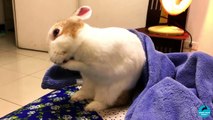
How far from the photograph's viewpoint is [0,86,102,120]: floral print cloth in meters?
0.63

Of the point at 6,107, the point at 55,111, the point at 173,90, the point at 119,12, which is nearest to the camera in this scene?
the point at 173,90

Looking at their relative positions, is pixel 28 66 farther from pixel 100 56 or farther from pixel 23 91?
pixel 100 56

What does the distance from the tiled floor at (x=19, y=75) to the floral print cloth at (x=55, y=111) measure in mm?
584

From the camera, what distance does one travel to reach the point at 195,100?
1.76ft

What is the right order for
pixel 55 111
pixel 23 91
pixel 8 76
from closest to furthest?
pixel 55 111
pixel 23 91
pixel 8 76

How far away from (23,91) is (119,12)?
2.64 feet

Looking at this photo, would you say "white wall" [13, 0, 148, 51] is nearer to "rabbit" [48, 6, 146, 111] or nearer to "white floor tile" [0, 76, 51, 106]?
"white floor tile" [0, 76, 51, 106]

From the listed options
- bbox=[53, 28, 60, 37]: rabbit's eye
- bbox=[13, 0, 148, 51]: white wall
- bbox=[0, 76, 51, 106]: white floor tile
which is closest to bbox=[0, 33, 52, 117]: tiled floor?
bbox=[0, 76, 51, 106]: white floor tile

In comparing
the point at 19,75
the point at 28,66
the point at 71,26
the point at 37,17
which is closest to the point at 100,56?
the point at 71,26

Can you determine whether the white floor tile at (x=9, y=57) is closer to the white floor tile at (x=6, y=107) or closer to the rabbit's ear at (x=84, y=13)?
the white floor tile at (x=6, y=107)

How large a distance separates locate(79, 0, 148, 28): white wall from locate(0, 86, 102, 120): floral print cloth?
1.06 m

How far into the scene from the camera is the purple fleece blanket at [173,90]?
20.3 inches

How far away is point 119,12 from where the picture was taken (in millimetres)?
1718

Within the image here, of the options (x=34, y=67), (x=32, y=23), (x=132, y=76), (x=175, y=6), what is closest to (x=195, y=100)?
(x=132, y=76)
